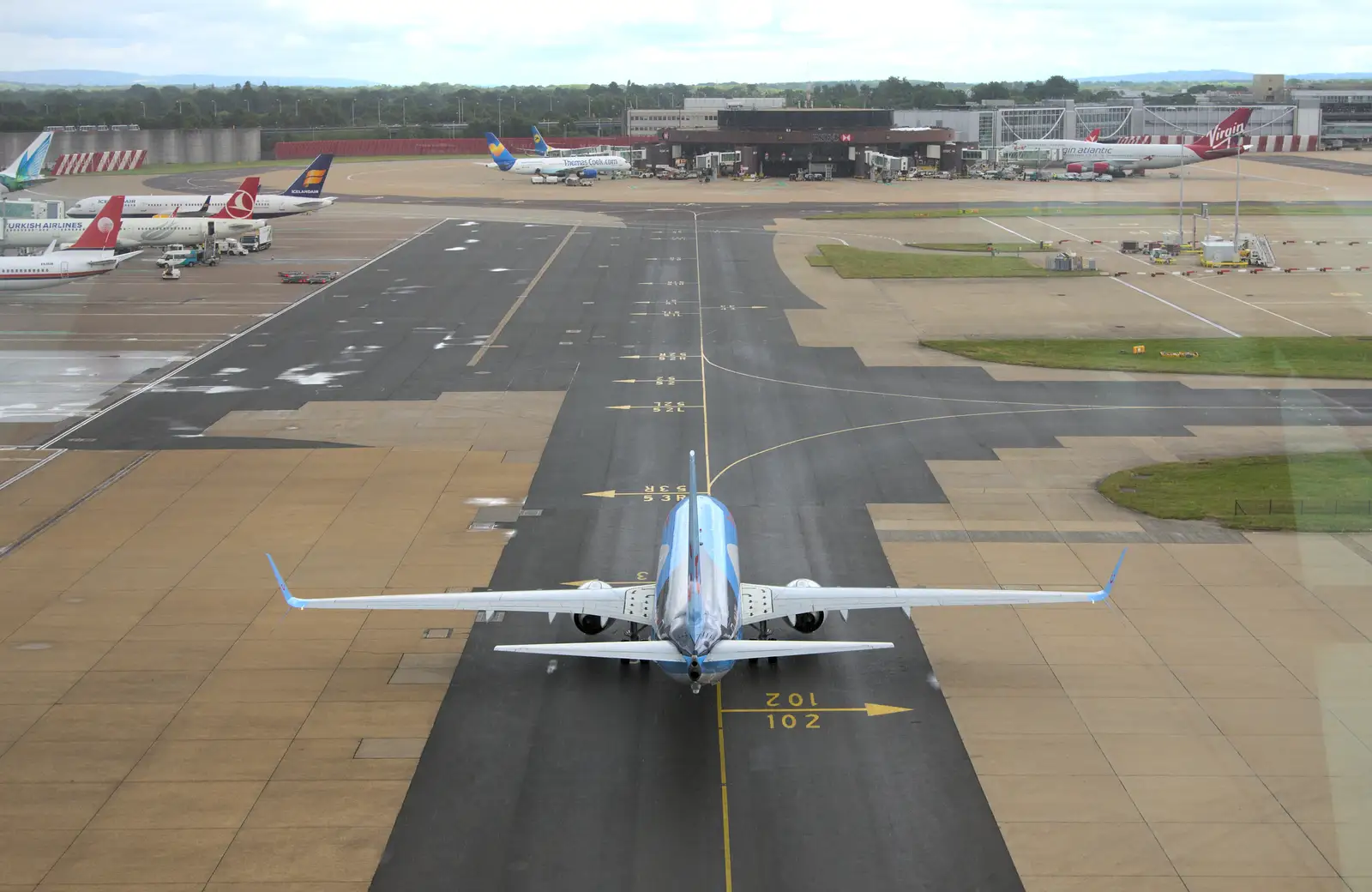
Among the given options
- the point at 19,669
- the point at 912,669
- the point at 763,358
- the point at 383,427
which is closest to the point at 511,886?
the point at 912,669

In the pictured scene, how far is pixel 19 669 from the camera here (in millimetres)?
41094

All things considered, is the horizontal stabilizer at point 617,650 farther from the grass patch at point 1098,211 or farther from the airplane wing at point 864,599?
the grass patch at point 1098,211

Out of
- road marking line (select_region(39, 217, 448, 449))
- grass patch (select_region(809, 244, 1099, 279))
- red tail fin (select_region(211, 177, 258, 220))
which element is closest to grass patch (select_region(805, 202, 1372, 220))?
grass patch (select_region(809, 244, 1099, 279))

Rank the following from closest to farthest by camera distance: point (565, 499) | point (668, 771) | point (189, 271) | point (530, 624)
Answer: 1. point (668, 771)
2. point (530, 624)
3. point (565, 499)
4. point (189, 271)

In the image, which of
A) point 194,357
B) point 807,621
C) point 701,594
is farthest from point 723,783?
point 194,357

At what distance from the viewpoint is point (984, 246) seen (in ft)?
470

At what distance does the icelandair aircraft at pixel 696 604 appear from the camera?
34.6 meters

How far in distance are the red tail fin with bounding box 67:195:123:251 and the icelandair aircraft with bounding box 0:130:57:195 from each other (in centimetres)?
8191

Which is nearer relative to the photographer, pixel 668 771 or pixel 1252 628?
pixel 668 771

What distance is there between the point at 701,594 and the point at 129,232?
375ft

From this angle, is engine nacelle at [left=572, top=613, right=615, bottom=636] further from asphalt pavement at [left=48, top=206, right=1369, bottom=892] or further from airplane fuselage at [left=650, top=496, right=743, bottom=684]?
airplane fuselage at [left=650, top=496, right=743, bottom=684]

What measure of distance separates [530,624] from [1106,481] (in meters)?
28.8

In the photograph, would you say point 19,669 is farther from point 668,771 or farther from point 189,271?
point 189,271

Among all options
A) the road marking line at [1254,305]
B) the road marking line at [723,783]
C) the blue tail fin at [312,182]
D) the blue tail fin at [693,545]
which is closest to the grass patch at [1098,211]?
the road marking line at [1254,305]
